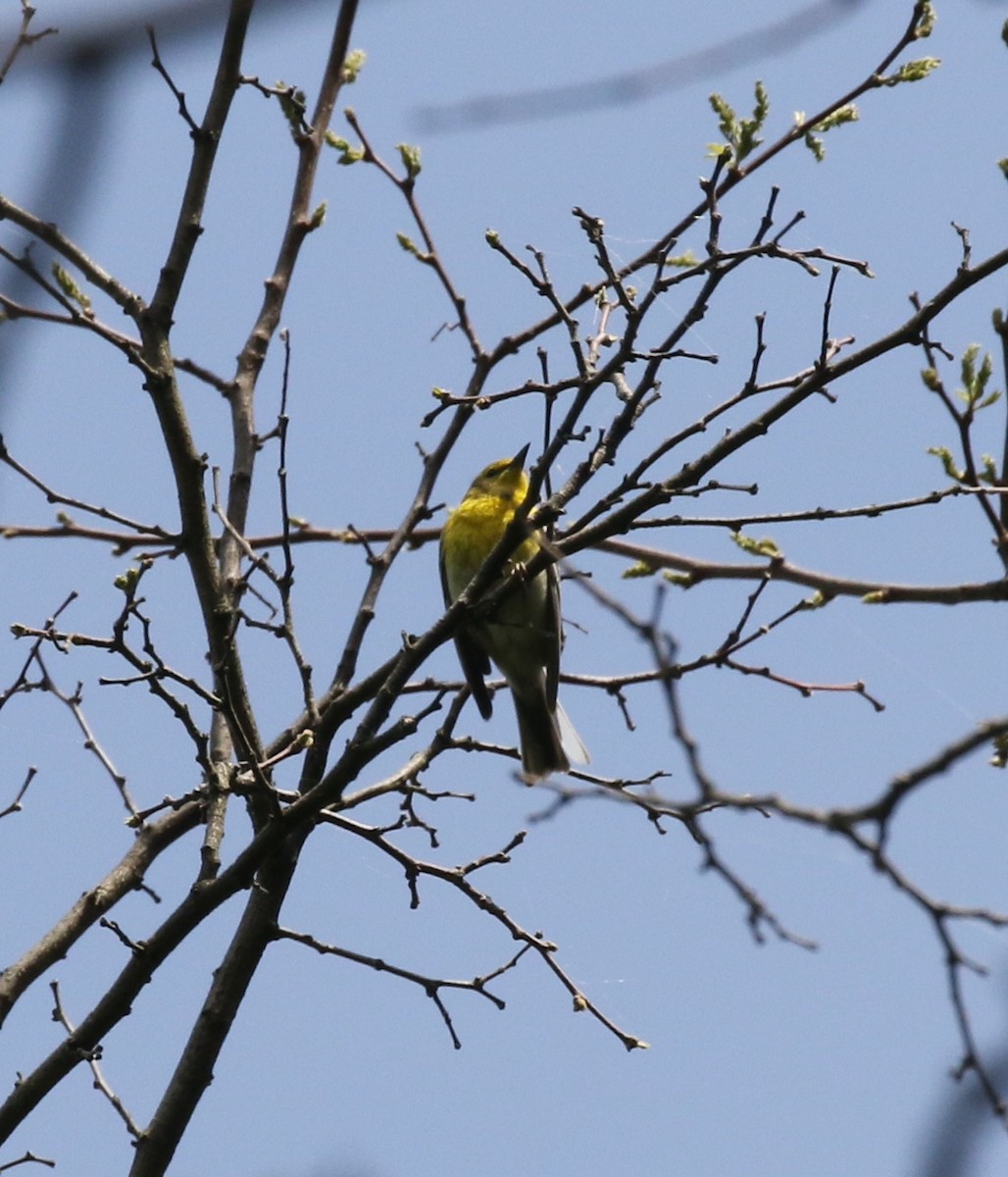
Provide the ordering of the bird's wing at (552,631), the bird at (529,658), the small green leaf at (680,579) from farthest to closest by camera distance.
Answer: the bird's wing at (552,631)
the bird at (529,658)
the small green leaf at (680,579)

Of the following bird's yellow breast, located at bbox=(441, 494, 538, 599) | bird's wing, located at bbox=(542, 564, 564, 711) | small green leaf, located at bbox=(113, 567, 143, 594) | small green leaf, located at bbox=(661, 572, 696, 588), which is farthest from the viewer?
bird's yellow breast, located at bbox=(441, 494, 538, 599)

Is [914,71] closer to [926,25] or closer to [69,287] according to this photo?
[926,25]

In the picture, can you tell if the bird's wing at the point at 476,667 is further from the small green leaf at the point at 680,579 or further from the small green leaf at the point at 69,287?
the small green leaf at the point at 69,287

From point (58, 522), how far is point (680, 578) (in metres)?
2.07

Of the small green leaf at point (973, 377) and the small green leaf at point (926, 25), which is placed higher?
the small green leaf at point (926, 25)

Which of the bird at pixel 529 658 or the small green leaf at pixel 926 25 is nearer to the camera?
the small green leaf at pixel 926 25

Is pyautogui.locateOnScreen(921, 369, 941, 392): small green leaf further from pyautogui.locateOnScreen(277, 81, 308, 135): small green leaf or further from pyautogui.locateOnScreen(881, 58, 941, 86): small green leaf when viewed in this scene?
pyautogui.locateOnScreen(277, 81, 308, 135): small green leaf

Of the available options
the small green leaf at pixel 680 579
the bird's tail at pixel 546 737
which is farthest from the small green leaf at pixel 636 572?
the bird's tail at pixel 546 737

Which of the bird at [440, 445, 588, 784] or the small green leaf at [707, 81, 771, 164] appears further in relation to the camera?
the bird at [440, 445, 588, 784]

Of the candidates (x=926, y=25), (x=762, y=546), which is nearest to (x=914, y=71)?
(x=926, y=25)

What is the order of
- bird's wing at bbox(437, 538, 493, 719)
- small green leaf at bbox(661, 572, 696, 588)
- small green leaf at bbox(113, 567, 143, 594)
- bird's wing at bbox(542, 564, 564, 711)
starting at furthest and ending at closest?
bird's wing at bbox(542, 564, 564, 711) → bird's wing at bbox(437, 538, 493, 719) → small green leaf at bbox(661, 572, 696, 588) → small green leaf at bbox(113, 567, 143, 594)

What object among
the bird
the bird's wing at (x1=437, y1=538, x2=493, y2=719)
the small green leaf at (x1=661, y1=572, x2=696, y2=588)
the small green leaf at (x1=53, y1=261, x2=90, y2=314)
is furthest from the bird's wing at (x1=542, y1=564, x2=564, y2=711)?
the small green leaf at (x1=53, y1=261, x2=90, y2=314)

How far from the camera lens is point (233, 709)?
380cm

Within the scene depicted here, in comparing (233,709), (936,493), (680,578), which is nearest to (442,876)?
(233,709)
